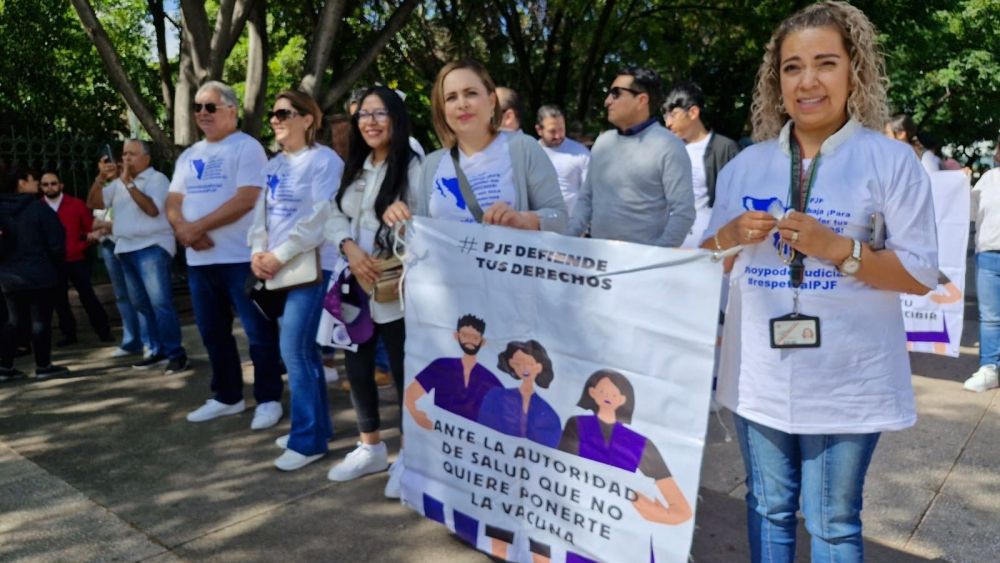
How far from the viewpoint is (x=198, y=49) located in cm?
907

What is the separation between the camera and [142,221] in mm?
6055

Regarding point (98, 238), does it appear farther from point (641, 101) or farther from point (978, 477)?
point (978, 477)

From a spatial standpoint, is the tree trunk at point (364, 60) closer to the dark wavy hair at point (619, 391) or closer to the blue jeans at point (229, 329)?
the blue jeans at point (229, 329)

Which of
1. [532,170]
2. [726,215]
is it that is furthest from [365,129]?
[726,215]

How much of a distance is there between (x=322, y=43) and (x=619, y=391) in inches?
309

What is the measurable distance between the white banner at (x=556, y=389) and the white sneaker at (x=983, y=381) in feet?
13.1

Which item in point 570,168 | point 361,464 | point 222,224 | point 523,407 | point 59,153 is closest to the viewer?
point 523,407

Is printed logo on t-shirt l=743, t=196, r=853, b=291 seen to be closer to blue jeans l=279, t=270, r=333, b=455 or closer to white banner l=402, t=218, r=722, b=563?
white banner l=402, t=218, r=722, b=563

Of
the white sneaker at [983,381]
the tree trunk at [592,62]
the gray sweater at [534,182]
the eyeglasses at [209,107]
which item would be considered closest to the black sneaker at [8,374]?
the eyeglasses at [209,107]

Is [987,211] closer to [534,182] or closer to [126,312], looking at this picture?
[534,182]

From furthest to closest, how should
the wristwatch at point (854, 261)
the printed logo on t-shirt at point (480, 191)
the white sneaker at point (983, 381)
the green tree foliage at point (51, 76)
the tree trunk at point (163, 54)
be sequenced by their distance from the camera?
the green tree foliage at point (51, 76) → the tree trunk at point (163, 54) → the white sneaker at point (983, 381) → the printed logo on t-shirt at point (480, 191) → the wristwatch at point (854, 261)

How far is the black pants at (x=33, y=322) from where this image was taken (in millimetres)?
5965

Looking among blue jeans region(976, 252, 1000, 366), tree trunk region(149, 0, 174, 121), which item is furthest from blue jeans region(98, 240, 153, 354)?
tree trunk region(149, 0, 174, 121)

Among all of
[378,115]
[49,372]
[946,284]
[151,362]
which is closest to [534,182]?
[378,115]
